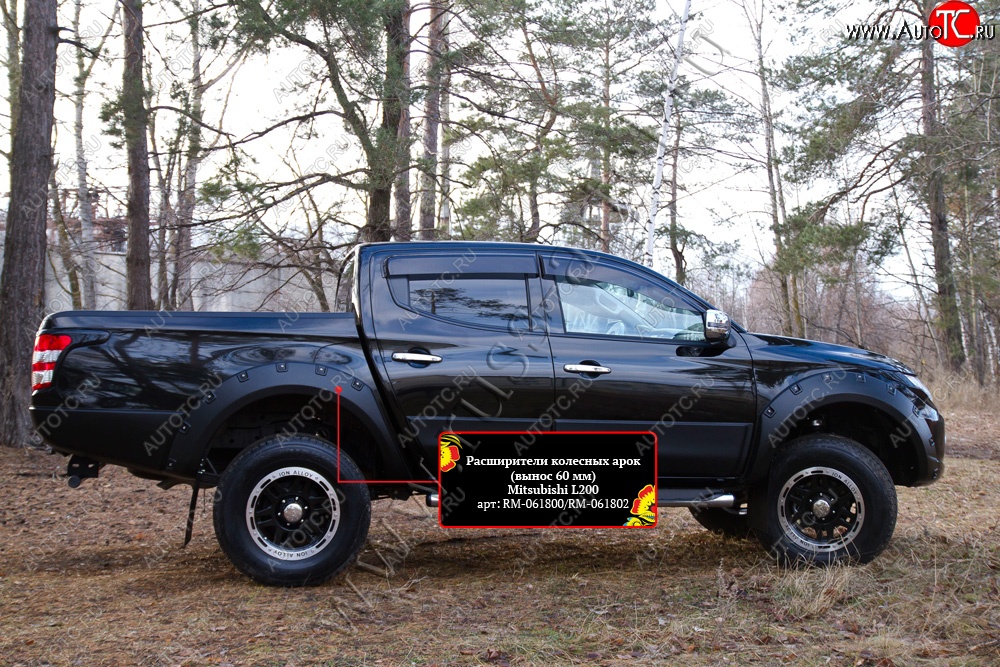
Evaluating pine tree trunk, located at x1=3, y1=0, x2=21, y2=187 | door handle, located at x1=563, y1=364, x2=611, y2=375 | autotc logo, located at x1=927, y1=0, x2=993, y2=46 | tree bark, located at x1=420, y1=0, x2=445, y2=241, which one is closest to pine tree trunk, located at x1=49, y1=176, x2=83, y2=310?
pine tree trunk, located at x1=3, y1=0, x2=21, y2=187

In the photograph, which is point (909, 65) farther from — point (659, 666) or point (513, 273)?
point (659, 666)

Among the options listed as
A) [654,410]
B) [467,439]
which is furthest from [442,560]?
[654,410]

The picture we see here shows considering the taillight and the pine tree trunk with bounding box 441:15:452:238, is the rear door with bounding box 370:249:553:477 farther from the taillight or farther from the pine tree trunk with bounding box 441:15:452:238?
the pine tree trunk with bounding box 441:15:452:238

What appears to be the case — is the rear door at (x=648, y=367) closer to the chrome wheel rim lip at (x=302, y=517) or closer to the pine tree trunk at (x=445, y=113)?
the chrome wheel rim lip at (x=302, y=517)

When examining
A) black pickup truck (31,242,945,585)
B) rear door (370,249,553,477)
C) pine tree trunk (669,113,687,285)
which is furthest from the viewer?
pine tree trunk (669,113,687,285)

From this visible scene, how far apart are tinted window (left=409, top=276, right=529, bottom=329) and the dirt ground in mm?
1581

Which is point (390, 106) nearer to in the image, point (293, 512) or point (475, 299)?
point (475, 299)

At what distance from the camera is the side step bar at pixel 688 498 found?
16.6ft

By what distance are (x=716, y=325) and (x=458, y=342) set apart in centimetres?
151

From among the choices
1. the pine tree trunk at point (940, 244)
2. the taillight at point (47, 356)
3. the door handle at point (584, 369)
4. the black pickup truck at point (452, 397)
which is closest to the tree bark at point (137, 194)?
the taillight at point (47, 356)

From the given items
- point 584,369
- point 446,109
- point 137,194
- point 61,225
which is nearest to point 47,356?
point 584,369

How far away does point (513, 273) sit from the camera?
5.37m

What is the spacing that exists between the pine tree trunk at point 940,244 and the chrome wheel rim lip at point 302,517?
15526 mm

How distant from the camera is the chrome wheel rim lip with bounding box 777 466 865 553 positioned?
17.3 ft
